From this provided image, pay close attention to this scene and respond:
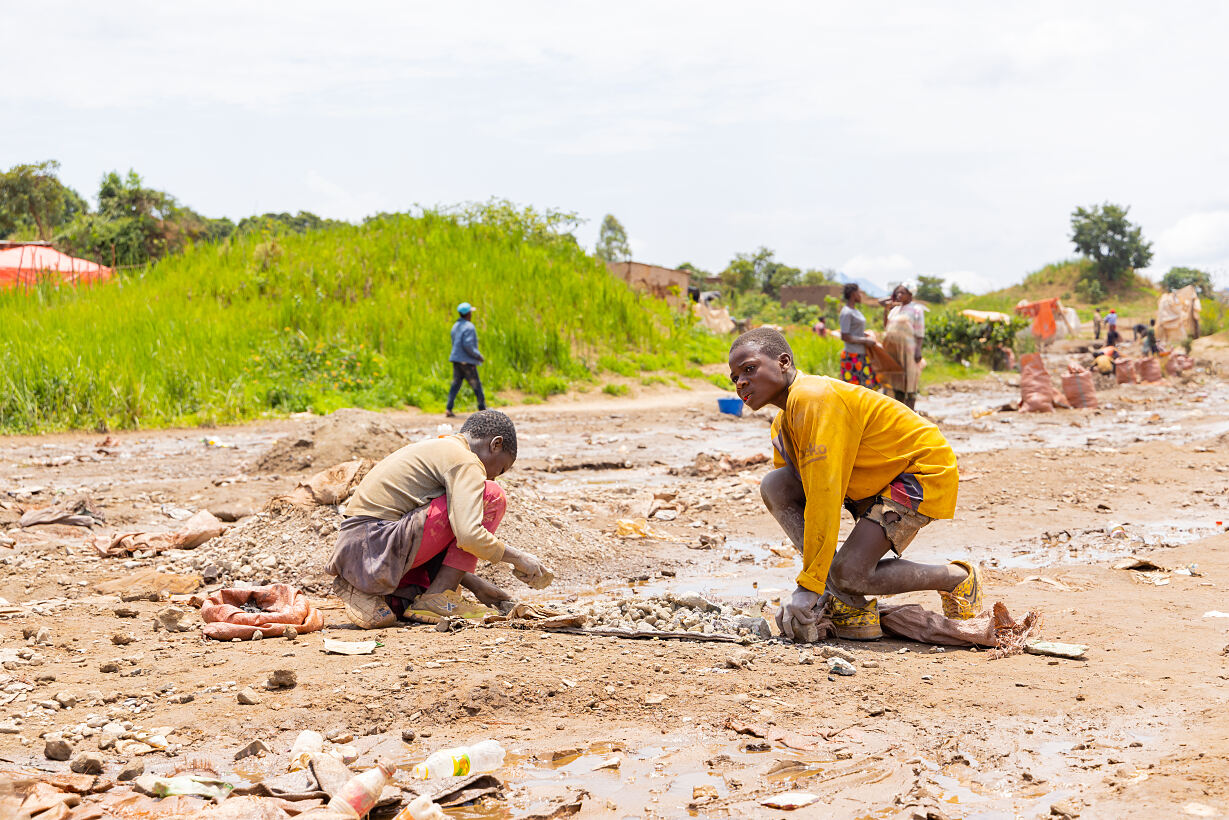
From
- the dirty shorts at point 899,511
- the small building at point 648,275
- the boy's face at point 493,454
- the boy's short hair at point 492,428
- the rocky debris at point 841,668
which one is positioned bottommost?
the rocky debris at point 841,668

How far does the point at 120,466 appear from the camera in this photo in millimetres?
9766

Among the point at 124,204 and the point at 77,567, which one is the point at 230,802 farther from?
the point at 124,204

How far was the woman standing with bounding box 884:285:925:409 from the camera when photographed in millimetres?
10867

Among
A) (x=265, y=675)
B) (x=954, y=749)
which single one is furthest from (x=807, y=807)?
(x=265, y=675)

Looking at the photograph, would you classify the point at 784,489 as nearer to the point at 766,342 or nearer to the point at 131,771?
the point at 766,342

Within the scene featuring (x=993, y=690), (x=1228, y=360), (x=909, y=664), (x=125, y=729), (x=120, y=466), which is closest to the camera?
(x=125, y=729)

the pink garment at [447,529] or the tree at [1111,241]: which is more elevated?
the tree at [1111,241]


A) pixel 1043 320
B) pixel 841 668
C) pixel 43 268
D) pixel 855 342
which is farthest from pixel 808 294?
pixel 841 668

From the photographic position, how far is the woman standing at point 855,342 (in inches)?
425

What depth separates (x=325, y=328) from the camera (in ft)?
55.5

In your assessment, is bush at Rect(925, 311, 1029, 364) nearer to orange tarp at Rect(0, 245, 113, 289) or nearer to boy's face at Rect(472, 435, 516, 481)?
orange tarp at Rect(0, 245, 113, 289)

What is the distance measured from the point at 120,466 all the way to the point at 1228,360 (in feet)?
78.1

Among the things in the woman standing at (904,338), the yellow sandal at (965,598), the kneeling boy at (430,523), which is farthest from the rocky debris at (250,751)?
the woman standing at (904,338)

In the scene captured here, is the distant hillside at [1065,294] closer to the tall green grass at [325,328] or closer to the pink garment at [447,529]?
the tall green grass at [325,328]
